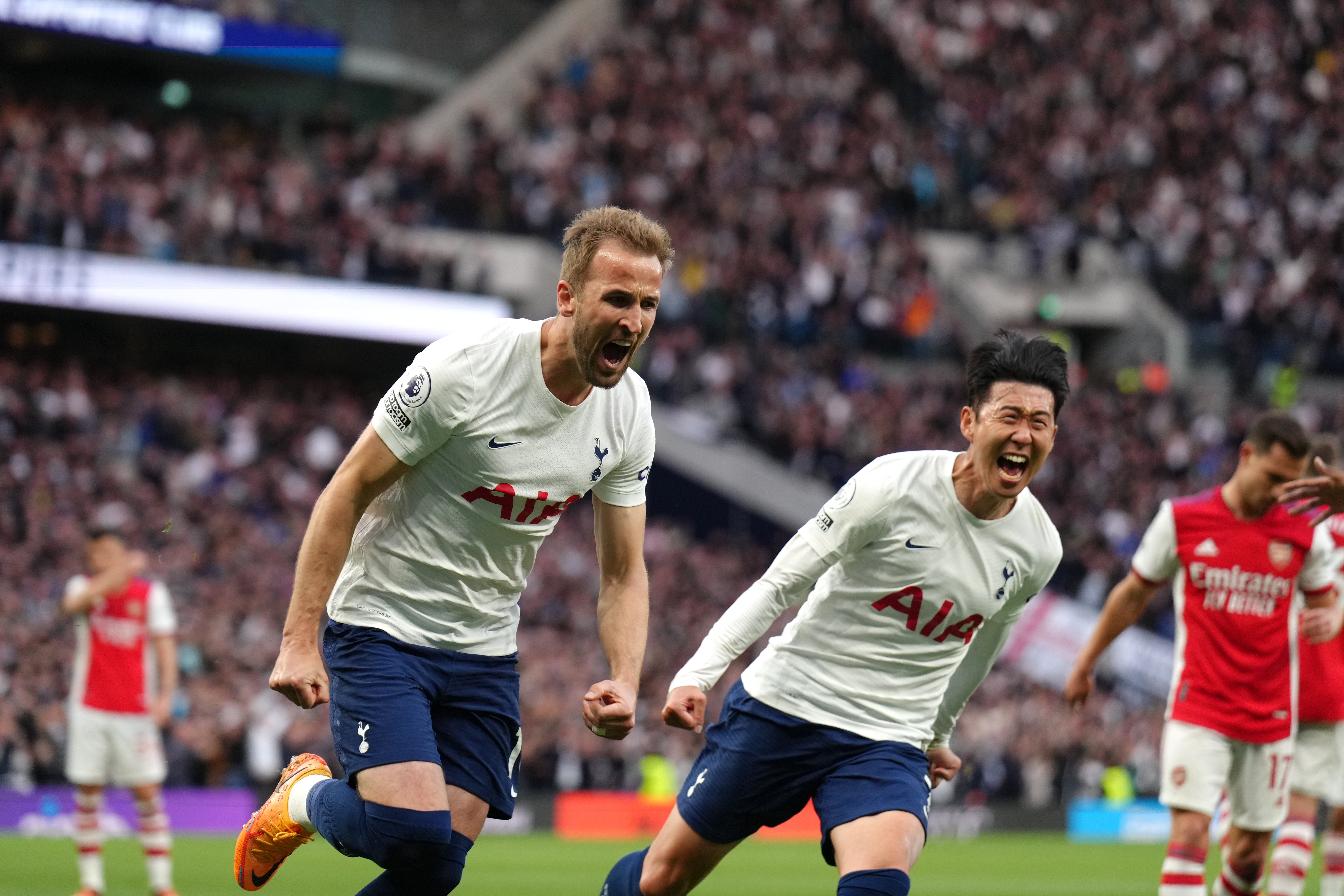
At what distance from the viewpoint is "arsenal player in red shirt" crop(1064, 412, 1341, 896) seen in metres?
8.01

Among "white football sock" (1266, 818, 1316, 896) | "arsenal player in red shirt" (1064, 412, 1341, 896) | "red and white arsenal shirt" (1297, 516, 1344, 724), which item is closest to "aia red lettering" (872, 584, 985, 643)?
"arsenal player in red shirt" (1064, 412, 1341, 896)

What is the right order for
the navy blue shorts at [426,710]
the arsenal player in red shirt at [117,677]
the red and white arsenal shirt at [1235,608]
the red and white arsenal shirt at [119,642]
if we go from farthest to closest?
the red and white arsenal shirt at [119,642] → the arsenal player in red shirt at [117,677] → the red and white arsenal shirt at [1235,608] → the navy blue shorts at [426,710]

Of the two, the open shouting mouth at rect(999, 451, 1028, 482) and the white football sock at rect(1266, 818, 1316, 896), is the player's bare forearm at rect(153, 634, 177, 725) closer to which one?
the white football sock at rect(1266, 818, 1316, 896)

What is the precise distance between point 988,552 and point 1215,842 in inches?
500

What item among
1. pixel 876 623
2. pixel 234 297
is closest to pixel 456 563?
pixel 876 623

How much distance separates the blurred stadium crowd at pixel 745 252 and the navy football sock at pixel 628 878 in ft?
23.0

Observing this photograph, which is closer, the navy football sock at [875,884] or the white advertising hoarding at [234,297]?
the navy football sock at [875,884]

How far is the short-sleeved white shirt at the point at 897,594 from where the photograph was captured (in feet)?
19.9

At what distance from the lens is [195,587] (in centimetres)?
2019

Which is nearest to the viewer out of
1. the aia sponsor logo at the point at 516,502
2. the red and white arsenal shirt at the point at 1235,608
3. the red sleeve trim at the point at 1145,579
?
the aia sponsor logo at the point at 516,502

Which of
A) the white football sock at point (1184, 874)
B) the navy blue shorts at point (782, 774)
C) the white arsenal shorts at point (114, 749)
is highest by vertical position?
the navy blue shorts at point (782, 774)

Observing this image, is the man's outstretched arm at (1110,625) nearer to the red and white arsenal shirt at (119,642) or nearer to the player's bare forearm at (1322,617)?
the player's bare forearm at (1322,617)

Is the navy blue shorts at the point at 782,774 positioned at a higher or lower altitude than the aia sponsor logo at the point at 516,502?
lower

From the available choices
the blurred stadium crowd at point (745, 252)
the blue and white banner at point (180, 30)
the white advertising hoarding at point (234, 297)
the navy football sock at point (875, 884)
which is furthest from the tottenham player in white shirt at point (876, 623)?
the blue and white banner at point (180, 30)
